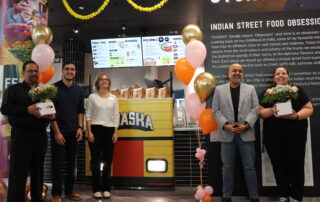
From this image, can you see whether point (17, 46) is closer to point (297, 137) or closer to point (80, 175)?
point (80, 175)

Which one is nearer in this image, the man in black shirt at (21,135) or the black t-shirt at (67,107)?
the man in black shirt at (21,135)

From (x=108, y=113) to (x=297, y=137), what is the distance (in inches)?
87.2

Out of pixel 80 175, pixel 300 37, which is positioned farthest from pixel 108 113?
pixel 300 37

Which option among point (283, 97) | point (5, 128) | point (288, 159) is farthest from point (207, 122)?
point (5, 128)

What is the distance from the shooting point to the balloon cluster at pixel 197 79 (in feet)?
11.4

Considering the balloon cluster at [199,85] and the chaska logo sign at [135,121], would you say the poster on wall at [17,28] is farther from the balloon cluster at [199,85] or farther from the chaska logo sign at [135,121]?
the balloon cluster at [199,85]

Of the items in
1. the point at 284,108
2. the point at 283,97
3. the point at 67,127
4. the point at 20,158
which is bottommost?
the point at 20,158

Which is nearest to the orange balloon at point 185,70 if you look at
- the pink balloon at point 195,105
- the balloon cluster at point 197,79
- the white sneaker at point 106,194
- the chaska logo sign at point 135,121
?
the balloon cluster at point 197,79

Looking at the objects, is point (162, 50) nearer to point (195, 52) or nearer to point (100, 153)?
point (195, 52)

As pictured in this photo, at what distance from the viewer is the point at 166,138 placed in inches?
171

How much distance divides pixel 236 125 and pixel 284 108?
1.65ft

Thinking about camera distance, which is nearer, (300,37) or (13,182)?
(13,182)

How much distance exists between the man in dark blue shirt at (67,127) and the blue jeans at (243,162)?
66.9 inches

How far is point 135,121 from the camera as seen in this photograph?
14.5 ft
